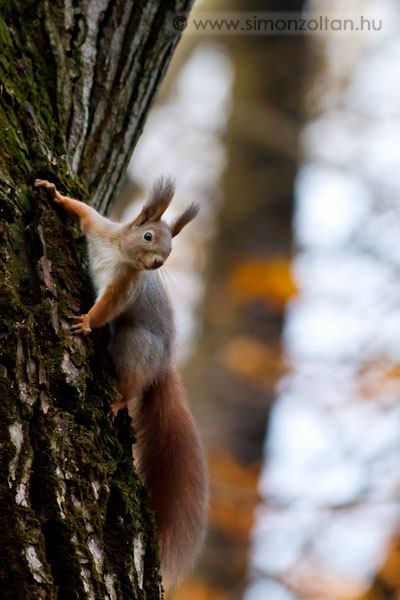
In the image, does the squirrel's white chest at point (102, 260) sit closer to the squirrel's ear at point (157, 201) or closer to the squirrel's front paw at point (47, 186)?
the squirrel's ear at point (157, 201)

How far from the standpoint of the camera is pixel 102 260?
2.74m

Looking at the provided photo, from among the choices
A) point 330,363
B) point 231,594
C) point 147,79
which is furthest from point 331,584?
point 147,79

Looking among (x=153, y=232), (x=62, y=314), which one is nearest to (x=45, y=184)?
(x=62, y=314)

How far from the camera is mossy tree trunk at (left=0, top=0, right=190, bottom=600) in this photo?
5.60ft

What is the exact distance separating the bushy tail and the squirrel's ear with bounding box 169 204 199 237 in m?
0.52

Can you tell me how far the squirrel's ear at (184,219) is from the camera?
287cm

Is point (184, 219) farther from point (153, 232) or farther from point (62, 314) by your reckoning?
point (62, 314)

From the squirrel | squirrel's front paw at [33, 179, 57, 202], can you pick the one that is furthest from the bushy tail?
squirrel's front paw at [33, 179, 57, 202]

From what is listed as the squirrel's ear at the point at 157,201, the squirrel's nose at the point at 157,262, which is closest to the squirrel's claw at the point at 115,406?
the squirrel's nose at the point at 157,262

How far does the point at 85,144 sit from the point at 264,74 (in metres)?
5.61

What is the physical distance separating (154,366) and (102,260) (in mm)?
411

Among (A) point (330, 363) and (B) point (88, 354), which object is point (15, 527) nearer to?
(B) point (88, 354)

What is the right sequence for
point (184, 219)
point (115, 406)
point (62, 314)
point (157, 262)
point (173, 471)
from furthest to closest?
point (184, 219)
point (157, 262)
point (173, 471)
point (115, 406)
point (62, 314)

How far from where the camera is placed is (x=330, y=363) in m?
6.46
